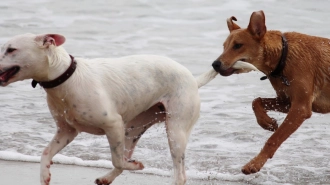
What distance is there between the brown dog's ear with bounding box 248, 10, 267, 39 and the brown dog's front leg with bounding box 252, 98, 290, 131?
65 centimetres

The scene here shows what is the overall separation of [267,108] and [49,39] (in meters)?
2.60

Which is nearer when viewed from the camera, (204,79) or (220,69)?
(204,79)

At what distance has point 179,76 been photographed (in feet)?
18.7

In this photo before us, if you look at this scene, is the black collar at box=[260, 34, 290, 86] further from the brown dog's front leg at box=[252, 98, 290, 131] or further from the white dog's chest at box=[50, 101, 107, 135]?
the white dog's chest at box=[50, 101, 107, 135]

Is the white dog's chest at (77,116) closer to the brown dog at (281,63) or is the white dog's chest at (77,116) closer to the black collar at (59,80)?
the black collar at (59,80)

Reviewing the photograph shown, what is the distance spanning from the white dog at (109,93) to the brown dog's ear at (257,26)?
2.18 feet

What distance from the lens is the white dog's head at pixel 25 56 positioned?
493 cm

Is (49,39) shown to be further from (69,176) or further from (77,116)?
(69,176)

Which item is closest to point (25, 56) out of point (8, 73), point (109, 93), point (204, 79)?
point (8, 73)

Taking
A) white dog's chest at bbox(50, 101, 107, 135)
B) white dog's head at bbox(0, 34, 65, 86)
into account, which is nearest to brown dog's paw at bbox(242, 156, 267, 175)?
white dog's chest at bbox(50, 101, 107, 135)

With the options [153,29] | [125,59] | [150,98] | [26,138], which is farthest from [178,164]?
[153,29]

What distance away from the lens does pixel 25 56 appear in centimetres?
494

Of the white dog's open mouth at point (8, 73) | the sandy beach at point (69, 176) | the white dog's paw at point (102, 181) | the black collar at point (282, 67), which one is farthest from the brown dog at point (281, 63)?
the white dog's open mouth at point (8, 73)

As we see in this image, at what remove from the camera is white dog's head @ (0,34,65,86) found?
493 centimetres
